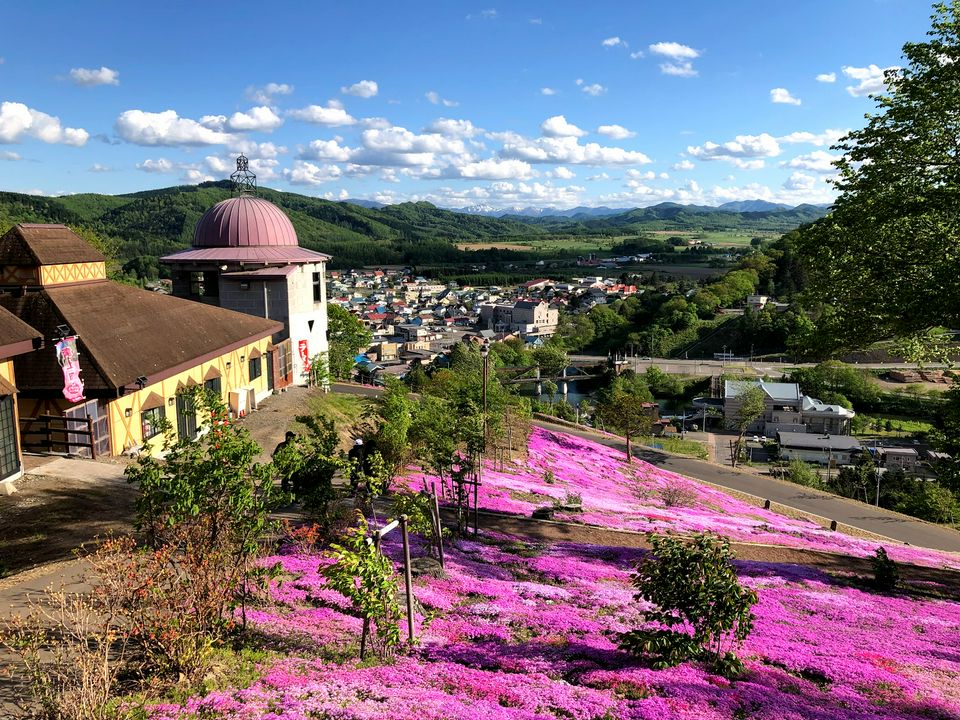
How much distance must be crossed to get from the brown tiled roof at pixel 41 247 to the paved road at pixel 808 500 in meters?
20.1

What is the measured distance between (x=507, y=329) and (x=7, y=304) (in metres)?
146

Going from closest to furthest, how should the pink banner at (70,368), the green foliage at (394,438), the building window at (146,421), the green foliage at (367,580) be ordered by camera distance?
the green foliage at (367,580)
the green foliage at (394,438)
the pink banner at (70,368)
the building window at (146,421)

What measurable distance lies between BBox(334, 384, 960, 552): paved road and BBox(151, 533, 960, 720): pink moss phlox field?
16743 millimetres

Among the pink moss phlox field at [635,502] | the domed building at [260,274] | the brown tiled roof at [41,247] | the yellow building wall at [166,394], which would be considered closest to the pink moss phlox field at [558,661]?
the pink moss phlox field at [635,502]

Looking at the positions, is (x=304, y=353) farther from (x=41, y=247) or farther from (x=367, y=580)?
(x=367, y=580)

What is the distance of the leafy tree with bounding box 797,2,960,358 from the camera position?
15945 mm

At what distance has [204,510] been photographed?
10.4 metres

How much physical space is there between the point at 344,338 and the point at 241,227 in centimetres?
2351

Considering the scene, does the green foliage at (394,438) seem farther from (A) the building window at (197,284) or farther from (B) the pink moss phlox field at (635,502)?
(A) the building window at (197,284)

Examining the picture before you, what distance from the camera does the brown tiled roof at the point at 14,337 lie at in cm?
1743

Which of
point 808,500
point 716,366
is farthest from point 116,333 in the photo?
point 716,366

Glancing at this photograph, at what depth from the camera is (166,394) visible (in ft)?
75.8

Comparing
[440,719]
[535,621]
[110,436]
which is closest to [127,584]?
[440,719]

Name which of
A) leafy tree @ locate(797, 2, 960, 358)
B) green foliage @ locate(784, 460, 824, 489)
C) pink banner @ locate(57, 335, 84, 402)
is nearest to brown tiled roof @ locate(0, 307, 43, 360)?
pink banner @ locate(57, 335, 84, 402)
